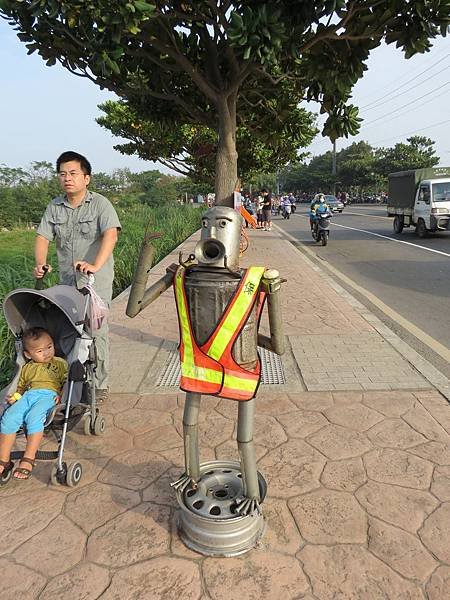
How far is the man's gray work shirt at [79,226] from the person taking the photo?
306 cm

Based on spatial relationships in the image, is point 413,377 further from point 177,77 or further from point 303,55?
point 177,77

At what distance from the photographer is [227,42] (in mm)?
4129

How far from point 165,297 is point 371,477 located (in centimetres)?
516

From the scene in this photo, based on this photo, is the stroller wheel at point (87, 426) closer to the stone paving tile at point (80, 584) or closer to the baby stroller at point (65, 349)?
the baby stroller at point (65, 349)

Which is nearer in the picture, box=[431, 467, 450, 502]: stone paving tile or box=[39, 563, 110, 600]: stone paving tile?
box=[39, 563, 110, 600]: stone paving tile

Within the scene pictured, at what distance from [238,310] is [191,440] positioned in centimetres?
71

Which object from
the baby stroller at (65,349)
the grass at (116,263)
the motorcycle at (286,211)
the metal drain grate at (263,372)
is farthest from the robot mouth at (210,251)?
the motorcycle at (286,211)

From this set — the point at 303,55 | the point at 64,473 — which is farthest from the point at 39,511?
the point at 303,55

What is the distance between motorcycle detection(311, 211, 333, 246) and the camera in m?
13.9

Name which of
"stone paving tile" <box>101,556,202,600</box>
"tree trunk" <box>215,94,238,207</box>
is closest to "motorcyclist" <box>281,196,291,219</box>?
"tree trunk" <box>215,94,238,207</box>

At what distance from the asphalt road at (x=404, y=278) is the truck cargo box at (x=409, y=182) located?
1254 mm

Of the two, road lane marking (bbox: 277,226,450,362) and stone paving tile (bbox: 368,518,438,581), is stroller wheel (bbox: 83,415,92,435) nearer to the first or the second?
stone paving tile (bbox: 368,518,438,581)

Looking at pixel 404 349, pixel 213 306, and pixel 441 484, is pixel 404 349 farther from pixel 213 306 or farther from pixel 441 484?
pixel 213 306

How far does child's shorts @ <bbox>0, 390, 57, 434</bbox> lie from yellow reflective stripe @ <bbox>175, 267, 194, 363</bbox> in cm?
105
